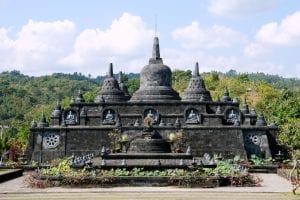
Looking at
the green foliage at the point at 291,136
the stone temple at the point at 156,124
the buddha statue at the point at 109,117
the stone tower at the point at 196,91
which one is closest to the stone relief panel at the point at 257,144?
the stone temple at the point at 156,124

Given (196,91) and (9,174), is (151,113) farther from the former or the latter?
(9,174)

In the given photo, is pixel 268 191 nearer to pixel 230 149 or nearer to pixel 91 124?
pixel 230 149

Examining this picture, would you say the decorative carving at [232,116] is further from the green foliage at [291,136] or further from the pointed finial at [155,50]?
the pointed finial at [155,50]

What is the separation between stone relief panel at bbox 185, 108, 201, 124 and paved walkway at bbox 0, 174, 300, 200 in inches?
764

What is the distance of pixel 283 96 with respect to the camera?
289 feet

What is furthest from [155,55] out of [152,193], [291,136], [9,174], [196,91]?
[152,193]

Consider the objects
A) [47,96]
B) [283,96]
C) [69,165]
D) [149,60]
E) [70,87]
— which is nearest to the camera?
[69,165]

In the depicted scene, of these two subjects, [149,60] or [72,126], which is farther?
[149,60]

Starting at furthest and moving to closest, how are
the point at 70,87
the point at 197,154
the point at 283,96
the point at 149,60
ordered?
the point at 70,87
the point at 283,96
the point at 149,60
the point at 197,154

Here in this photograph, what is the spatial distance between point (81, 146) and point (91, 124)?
4375 mm

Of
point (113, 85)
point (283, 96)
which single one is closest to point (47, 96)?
point (283, 96)

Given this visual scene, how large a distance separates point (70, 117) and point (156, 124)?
24.6 feet

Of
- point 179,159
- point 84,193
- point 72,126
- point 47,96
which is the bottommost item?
point 84,193

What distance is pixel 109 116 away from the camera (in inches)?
2031
